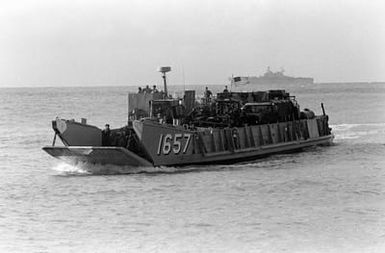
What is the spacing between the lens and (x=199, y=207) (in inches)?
734

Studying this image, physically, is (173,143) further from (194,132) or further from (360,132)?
(360,132)

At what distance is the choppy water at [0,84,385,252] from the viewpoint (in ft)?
47.8

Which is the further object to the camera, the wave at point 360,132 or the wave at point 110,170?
the wave at point 360,132

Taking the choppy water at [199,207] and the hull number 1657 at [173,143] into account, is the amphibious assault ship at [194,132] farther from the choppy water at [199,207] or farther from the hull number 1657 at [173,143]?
the choppy water at [199,207]

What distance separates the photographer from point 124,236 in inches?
595

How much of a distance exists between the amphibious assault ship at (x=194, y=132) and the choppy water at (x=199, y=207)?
64cm

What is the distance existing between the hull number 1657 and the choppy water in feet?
2.19

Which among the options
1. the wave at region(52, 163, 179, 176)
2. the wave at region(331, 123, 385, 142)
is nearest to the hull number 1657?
the wave at region(52, 163, 179, 176)

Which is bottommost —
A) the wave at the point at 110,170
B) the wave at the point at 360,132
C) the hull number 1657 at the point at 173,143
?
the wave at the point at 360,132

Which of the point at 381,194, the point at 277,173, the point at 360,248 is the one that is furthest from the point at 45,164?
the point at 360,248

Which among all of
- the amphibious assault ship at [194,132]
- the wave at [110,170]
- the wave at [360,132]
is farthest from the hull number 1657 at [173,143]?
the wave at [360,132]

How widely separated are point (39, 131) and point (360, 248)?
3785cm

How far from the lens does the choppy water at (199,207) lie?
14562 millimetres

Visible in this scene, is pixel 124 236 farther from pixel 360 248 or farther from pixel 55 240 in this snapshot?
pixel 360 248
